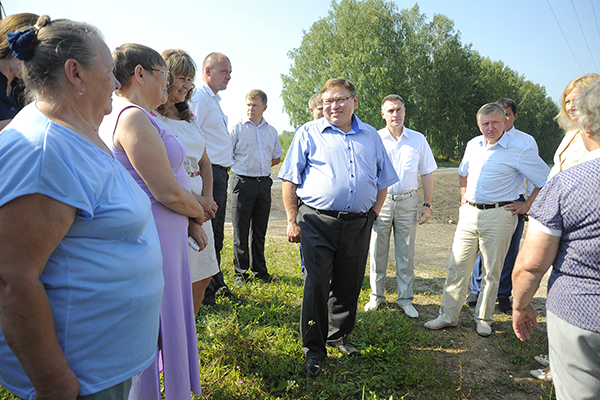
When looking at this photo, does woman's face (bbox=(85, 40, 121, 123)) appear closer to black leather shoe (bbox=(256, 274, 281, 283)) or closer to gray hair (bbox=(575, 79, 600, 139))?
gray hair (bbox=(575, 79, 600, 139))

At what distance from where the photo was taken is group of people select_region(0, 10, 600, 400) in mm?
1209

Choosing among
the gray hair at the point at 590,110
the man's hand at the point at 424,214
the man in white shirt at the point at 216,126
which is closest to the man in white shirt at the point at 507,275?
the man's hand at the point at 424,214

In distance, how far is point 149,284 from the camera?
1.53 metres

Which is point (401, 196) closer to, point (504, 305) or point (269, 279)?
point (504, 305)

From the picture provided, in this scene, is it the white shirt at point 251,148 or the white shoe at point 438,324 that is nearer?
the white shoe at point 438,324

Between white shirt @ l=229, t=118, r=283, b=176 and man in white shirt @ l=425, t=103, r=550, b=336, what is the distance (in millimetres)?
2821

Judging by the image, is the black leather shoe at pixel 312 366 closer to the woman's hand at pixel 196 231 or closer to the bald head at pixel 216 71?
the woman's hand at pixel 196 231

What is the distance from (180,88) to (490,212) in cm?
324

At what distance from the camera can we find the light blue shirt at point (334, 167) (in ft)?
11.2

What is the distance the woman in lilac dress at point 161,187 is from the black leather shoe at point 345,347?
154 centimetres

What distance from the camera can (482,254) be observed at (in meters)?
4.23

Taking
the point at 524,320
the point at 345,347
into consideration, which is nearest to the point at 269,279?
the point at 345,347

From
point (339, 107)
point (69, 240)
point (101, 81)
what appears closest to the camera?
point (69, 240)

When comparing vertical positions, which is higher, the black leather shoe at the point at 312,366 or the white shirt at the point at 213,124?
the white shirt at the point at 213,124
